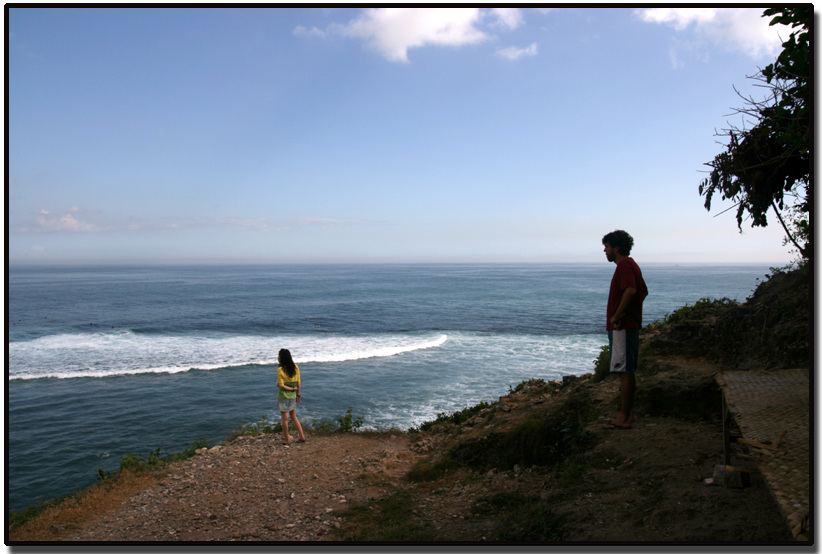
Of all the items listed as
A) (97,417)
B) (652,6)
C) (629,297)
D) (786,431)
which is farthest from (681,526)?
(97,417)

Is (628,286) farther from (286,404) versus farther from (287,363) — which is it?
(286,404)

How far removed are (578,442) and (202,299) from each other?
4922cm

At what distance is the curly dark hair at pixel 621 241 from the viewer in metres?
4.89

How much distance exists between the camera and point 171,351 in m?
24.3

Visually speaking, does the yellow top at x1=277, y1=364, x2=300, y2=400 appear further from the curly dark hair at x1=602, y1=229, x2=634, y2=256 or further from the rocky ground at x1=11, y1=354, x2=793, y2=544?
the curly dark hair at x1=602, y1=229, x2=634, y2=256

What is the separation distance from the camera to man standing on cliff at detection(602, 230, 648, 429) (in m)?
4.69

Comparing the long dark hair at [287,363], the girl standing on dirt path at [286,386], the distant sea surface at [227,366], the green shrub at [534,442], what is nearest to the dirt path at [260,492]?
the girl standing on dirt path at [286,386]

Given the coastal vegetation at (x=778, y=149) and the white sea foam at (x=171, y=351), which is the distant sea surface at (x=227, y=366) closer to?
the white sea foam at (x=171, y=351)

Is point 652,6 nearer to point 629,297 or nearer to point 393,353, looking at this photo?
point 629,297

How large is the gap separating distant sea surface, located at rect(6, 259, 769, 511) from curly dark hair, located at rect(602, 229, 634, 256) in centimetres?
505

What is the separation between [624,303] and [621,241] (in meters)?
0.66

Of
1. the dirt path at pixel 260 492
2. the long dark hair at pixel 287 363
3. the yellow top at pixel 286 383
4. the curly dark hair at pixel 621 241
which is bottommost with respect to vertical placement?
the dirt path at pixel 260 492

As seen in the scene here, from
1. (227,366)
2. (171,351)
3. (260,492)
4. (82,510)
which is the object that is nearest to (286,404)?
(260,492)

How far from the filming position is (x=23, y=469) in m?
11.0
